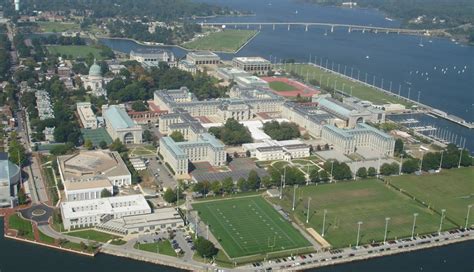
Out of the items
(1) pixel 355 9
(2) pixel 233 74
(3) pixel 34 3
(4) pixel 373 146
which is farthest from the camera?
(1) pixel 355 9

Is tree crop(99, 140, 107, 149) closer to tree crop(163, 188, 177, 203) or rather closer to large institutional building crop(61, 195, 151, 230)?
large institutional building crop(61, 195, 151, 230)

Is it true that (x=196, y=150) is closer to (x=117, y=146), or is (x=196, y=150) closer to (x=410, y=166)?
(x=117, y=146)

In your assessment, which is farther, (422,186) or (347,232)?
(422,186)

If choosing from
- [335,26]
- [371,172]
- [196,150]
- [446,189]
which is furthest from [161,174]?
[335,26]

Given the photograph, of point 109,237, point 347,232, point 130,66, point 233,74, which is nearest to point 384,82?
point 233,74

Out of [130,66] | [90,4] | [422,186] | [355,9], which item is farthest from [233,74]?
[355,9]

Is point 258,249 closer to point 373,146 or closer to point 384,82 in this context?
point 373,146

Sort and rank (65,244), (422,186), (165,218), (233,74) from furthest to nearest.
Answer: (233,74) < (422,186) < (165,218) < (65,244)
